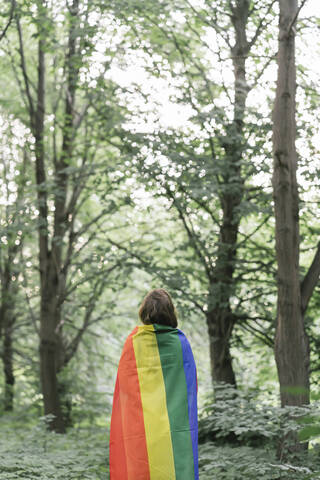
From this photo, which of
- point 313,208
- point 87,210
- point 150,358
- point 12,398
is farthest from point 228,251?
point 12,398

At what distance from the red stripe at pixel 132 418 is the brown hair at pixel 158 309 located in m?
0.13

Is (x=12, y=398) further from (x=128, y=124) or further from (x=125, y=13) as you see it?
(x=125, y=13)

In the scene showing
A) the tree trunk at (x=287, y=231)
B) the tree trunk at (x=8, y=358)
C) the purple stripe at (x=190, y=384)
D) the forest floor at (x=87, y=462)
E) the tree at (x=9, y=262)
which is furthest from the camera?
the tree trunk at (x=8, y=358)

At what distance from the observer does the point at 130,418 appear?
13.5 ft

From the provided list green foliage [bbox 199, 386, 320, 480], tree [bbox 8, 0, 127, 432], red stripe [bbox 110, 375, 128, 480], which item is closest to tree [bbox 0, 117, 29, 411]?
tree [bbox 8, 0, 127, 432]

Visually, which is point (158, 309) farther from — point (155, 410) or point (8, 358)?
point (8, 358)

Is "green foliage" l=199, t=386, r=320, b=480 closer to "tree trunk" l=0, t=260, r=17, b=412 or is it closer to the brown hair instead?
the brown hair

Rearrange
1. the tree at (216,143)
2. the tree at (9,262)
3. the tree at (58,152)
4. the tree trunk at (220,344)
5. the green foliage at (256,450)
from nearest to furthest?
1. the green foliage at (256,450)
2. the tree at (216,143)
3. the tree at (58,152)
4. the tree trunk at (220,344)
5. the tree at (9,262)

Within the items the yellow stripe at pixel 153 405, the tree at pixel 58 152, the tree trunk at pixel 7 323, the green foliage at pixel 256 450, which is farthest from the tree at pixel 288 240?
the tree trunk at pixel 7 323

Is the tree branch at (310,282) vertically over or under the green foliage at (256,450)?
over

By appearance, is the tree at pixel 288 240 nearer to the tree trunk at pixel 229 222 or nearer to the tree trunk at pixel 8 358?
the tree trunk at pixel 229 222

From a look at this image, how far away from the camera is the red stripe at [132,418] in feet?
13.3

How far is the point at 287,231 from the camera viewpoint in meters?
5.46

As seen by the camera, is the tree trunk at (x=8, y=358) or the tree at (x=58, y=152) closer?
the tree at (x=58, y=152)
